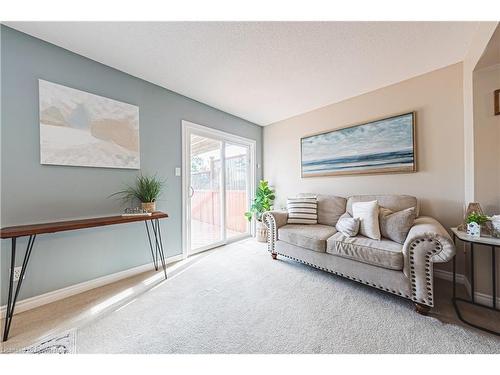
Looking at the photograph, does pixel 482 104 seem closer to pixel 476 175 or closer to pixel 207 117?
→ pixel 476 175

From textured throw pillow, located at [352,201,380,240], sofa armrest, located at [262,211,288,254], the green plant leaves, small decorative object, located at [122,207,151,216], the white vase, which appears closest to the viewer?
the white vase

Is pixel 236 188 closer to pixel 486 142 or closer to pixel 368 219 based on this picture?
pixel 368 219

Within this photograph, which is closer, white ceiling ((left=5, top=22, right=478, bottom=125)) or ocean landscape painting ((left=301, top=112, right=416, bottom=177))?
white ceiling ((left=5, top=22, right=478, bottom=125))

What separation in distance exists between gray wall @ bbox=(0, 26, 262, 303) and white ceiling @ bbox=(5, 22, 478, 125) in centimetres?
17

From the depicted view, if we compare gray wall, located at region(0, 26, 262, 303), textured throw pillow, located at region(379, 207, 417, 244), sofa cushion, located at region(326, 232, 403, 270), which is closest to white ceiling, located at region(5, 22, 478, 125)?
gray wall, located at region(0, 26, 262, 303)

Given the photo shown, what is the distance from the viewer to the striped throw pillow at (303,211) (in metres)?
2.63

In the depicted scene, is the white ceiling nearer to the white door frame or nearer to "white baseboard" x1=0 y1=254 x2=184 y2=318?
the white door frame

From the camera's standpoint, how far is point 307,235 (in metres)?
2.16

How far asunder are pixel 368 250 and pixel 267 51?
2052 mm

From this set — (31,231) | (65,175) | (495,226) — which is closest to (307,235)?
(495,226)

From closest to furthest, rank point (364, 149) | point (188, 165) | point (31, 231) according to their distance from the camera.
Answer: point (31, 231), point (364, 149), point (188, 165)

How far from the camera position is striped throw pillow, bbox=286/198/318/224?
2631 mm

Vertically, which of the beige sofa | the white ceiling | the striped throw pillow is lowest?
the beige sofa

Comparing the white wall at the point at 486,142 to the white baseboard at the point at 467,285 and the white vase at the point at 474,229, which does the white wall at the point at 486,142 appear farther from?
the white baseboard at the point at 467,285
